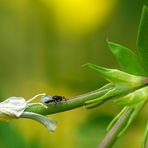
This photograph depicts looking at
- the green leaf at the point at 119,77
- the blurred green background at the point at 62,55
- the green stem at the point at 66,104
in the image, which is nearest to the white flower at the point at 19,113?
the green stem at the point at 66,104

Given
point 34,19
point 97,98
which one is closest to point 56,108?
point 97,98

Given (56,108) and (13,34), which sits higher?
(56,108)

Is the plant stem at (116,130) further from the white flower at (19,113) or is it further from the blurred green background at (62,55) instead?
the blurred green background at (62,55)

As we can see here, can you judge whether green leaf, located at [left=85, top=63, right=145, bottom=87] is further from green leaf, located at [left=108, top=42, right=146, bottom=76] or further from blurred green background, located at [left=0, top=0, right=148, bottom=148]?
blurred green background, located at [left=0, top=0, right=148, bottom=148]

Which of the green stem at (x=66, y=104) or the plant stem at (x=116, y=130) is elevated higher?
the green stem at (x=66, y=104)

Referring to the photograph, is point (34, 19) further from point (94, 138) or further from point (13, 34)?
point (94, 138)

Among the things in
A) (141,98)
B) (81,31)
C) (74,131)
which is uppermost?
(141,98)
